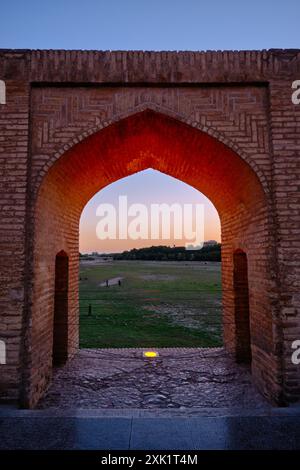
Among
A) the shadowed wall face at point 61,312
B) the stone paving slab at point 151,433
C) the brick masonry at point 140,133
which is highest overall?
the brick masonry at point 140,133

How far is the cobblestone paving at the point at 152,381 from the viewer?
4.27 meters

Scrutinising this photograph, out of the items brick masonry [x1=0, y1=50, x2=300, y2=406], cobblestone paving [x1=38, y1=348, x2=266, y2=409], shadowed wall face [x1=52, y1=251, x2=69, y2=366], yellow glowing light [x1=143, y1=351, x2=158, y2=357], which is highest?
brick masonry [x1=0, y1=50, x2=300, y2=406]

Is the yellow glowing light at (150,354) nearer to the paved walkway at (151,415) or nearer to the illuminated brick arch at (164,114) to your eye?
the paved walkway at (151,415)

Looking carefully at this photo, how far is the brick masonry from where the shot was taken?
3.97 metres

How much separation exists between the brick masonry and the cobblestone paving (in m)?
0.36

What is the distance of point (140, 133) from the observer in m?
4.84

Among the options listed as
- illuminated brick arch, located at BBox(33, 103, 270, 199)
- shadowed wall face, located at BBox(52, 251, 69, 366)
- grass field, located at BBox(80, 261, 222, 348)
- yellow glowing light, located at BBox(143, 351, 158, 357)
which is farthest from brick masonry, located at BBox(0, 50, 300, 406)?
grass field, located at BBox(80, 261, 222, 348)

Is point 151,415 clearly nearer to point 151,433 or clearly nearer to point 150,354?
point 151,433

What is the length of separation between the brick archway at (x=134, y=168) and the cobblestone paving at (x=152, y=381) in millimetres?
310

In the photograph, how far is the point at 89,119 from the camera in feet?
14.0

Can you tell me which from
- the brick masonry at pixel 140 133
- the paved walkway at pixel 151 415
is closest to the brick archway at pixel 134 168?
the brick masonry at pixel 140 133

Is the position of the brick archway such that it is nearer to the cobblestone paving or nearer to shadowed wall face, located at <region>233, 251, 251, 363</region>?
shadowed wall face, located at <region>233, 251, 251, 363</region>

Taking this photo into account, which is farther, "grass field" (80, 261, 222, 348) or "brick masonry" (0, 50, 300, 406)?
"grass field" (80, 261, 222, 348)

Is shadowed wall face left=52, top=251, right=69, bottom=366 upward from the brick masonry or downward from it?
downward
